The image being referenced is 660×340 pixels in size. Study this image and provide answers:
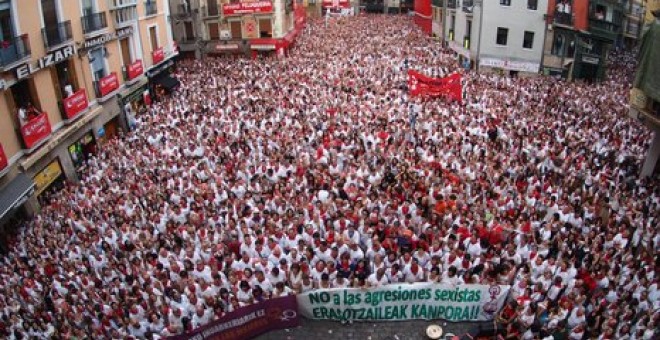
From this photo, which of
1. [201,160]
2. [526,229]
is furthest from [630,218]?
[201,160]

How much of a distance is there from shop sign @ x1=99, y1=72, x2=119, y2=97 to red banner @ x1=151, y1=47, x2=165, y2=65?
444 cm

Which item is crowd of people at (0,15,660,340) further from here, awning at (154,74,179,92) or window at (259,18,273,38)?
window at (259,18,273,38)

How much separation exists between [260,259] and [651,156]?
12.5 meters

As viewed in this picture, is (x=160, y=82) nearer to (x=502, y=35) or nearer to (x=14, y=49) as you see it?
(x=14, y=49)

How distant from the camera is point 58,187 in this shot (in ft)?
58.4

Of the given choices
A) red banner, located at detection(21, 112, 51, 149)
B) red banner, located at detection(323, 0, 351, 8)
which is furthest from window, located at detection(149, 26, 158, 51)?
red banner, located at detection(323, 0, 351, 8)

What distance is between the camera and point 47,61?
16844mm

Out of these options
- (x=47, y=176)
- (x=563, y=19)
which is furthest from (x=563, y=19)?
(x=47, y=176)

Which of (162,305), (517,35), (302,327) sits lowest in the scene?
(302,327)

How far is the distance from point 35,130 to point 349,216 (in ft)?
35.0

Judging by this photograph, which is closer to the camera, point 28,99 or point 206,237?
point 206,237

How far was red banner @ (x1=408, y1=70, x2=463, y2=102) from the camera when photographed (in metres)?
22.0

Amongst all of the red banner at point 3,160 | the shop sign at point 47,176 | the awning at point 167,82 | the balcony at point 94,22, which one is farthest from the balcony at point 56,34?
the awning at point 167,82

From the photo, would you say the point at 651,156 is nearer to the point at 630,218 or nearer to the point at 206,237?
the point at 630,218
